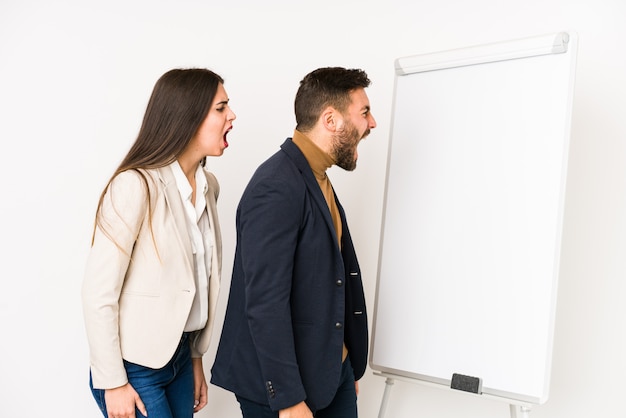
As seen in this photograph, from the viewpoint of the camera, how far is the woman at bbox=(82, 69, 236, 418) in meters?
1.62

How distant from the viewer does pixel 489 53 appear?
2086 mm

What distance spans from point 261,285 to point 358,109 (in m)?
0.62

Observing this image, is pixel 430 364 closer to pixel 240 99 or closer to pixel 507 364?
pixel 507 364

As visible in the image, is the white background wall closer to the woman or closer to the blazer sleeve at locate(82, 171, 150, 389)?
the woman

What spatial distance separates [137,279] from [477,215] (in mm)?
1081

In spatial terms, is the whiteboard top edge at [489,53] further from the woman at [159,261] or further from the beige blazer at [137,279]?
the beige blazer at [137,279]

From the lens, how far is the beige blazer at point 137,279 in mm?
1607

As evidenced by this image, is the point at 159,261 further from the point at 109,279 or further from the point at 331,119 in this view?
the point at 331,119

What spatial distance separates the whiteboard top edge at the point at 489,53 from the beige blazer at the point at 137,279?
0.99 meters

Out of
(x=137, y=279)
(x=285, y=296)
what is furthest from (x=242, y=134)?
(x=285, y=296)

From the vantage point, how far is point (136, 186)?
166 cm

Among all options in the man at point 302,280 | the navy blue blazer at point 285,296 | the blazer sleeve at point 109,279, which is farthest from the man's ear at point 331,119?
the blazer sleeve at point 109,279

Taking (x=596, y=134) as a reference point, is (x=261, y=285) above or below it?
below

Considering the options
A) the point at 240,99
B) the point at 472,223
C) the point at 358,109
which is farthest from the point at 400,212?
the point at 240,99
